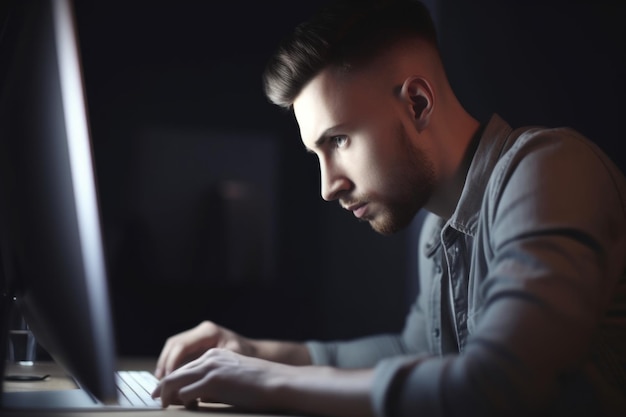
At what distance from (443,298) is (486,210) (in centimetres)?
37

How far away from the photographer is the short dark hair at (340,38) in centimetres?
110

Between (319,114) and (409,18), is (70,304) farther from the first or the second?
(409,18)

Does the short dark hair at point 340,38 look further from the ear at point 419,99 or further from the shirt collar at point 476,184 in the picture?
the shirt collar at point 476,184

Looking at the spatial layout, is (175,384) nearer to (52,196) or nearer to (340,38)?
(52,196)

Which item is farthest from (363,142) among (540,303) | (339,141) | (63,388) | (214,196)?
(214,196)

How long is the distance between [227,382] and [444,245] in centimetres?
51

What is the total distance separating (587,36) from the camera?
1.60m

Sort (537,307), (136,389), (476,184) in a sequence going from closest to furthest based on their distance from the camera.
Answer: (537,307), (136,389), (476,184)

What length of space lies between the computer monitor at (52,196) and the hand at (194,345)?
38cm

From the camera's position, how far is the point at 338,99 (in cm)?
107

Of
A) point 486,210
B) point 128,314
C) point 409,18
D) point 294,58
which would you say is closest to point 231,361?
point 486,210

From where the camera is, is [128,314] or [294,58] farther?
[128,314]

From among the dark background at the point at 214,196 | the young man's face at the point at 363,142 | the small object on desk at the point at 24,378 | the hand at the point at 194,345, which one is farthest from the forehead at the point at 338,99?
the dark background at the point at 214,196

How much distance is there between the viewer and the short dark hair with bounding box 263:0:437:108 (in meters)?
1.10
